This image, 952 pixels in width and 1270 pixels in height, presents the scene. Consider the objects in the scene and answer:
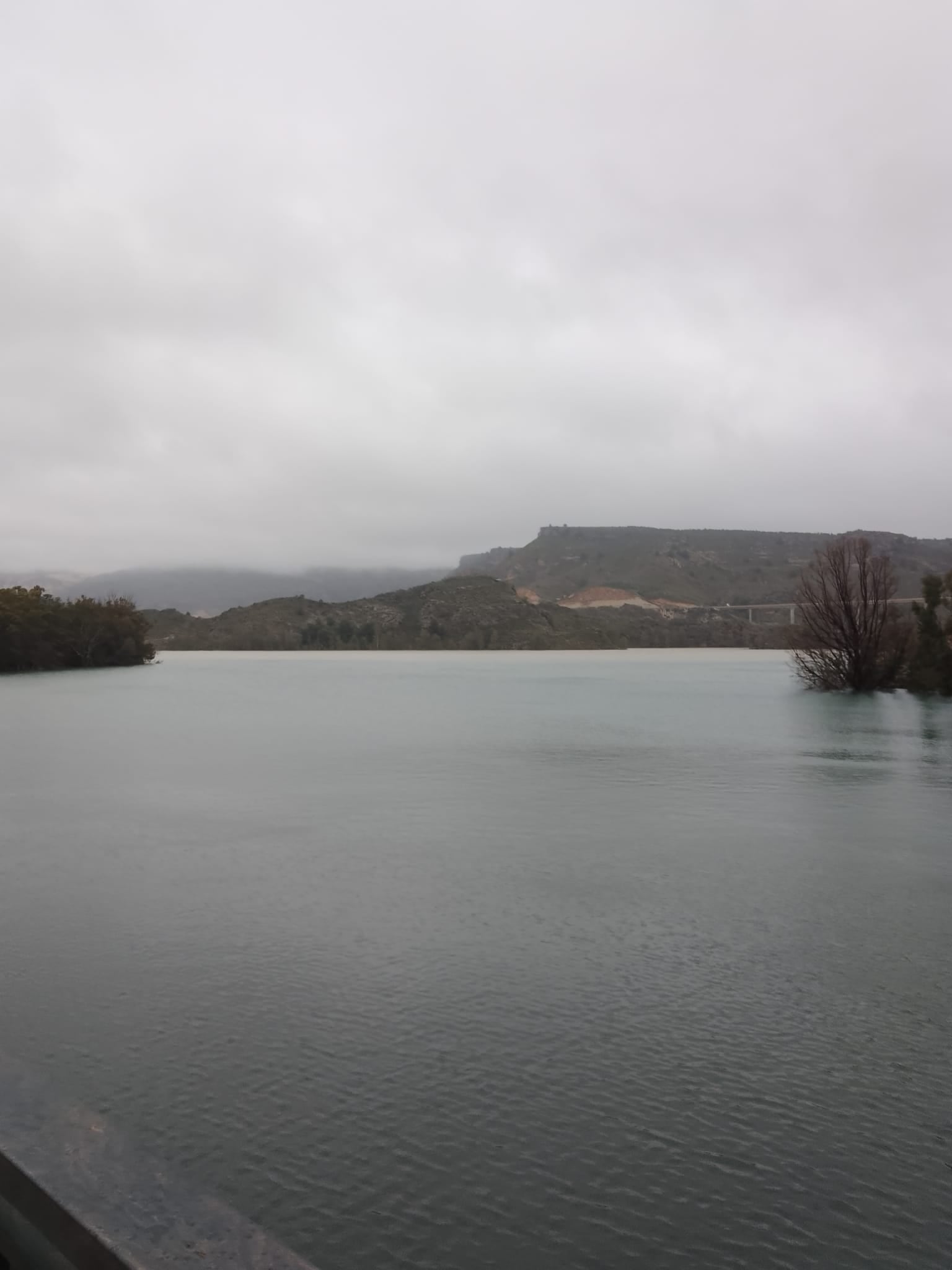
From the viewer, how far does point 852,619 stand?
5306 centimetres

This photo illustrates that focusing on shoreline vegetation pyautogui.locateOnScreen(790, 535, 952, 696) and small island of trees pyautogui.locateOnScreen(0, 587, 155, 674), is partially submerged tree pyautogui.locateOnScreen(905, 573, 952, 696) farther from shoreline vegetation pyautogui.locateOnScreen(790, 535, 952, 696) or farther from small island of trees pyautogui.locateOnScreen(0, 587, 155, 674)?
small island of trees pyautogui.locateOnScreen(0, 587, 155, 674)

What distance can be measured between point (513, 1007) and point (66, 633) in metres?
87.3

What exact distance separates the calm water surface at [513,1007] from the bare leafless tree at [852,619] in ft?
110

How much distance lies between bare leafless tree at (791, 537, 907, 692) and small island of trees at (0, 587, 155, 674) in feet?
195

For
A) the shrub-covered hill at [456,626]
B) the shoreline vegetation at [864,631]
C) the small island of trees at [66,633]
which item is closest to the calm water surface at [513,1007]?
the shoreline vegetation at [864,631]

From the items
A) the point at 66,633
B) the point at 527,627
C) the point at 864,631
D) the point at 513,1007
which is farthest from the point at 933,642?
the point at 527,627

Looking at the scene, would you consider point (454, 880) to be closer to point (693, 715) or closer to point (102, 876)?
point (102, 876)

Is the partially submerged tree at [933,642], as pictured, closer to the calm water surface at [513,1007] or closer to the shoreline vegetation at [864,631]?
the shoreline vegetation at [864,631]

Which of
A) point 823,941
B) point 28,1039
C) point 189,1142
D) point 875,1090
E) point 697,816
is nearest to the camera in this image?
point 189,1142

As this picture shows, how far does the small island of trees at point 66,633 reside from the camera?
8094cm

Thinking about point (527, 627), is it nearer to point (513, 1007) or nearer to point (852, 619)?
point (852, 619)

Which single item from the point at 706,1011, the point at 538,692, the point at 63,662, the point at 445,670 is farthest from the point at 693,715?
the point at 63,662

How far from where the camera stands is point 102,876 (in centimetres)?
1220

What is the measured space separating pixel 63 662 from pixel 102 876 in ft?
274
